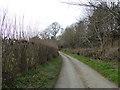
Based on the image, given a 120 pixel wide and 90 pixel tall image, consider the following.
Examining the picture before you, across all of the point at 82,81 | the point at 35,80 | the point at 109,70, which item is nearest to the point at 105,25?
the point at 109,70

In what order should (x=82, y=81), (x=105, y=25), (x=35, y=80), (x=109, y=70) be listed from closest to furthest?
(x=35, y=80) → (x=82, y=81) → (x=109, y=70) → (x=105, y=25)

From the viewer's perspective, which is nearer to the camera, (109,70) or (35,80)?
(35,80)

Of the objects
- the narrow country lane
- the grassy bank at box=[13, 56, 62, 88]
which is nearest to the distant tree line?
the narrow country lane

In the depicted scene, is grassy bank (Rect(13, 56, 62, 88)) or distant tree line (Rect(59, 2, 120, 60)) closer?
grassy bank (Rect(13, 56, 62, 88))

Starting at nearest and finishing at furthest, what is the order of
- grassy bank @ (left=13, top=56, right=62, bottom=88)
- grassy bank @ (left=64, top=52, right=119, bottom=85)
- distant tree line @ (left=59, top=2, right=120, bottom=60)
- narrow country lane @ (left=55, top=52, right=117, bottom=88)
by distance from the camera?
grassy bank @ (left=13, top=56, right=62, bottom=88)
narrow country lane @ (left=55, top=52, right=117, bottom=88)
grassy bank @ (left=64, top=52, right=119, bottom=85)
distant tree line @ (left=59, top=2, right=120, bottom=60)

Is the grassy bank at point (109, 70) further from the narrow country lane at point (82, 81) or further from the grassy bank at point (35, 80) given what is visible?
the grassy bank at point (35, 80)

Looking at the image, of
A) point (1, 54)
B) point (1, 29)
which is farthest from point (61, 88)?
point (1, 29)

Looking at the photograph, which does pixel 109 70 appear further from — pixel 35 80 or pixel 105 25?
pixel 105 25

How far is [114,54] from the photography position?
12305 millimetres

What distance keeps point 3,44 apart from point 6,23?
0.91 metres

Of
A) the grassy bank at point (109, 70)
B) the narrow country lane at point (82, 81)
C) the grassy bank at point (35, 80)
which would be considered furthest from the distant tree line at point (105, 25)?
the grassy bank at point (35, 80)

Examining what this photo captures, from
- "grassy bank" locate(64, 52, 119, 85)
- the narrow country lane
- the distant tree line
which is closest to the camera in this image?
the narrow country lane

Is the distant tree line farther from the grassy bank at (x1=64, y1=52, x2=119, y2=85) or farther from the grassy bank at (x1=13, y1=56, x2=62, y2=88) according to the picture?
the grassy bank at (x1=13, y1=56, x2=62, y2=88)

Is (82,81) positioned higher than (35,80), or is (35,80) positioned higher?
(35,80)
